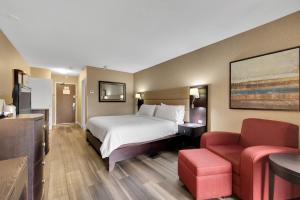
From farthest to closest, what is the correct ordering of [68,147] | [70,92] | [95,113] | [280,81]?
1. [70,92]
2. [95,113]
3. [68,147]
4. [280,81]

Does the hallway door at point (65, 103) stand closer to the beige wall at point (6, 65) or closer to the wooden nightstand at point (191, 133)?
the beige wall at point (6, 65)

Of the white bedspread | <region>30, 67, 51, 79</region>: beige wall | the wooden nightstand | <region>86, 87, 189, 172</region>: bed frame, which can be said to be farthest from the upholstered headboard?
<region>30, 67, 51, 79</region>: beige wall

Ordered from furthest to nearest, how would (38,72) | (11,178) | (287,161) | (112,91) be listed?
1. (112,91)
2. (38,72)
3. (287,161)
4. (11,178)

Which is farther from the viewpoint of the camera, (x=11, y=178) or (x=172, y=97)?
(x=172, y=97)

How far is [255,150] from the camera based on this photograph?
1635 mm

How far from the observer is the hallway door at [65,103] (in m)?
7.07

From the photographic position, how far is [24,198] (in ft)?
3.59

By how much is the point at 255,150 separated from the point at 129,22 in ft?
8.12

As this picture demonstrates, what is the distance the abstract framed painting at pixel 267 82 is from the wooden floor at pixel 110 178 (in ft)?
5.92

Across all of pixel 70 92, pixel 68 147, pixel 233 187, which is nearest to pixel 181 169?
pixel 233 187

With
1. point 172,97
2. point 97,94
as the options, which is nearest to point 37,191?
point 172,97

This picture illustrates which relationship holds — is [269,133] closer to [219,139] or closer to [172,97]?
[219,139]

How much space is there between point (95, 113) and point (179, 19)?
14.4 ft

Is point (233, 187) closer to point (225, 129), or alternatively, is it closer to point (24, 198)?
point (225, 129)
